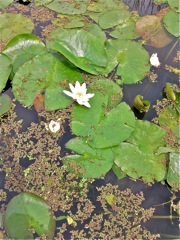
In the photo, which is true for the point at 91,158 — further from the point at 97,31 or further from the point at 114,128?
the point at 97,31

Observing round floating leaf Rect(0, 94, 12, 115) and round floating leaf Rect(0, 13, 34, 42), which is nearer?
round floating leaf Rect(0, 94, 12, 115)

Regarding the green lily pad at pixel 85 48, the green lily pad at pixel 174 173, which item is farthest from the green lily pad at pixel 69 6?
the green lily pad at pixel 174 173

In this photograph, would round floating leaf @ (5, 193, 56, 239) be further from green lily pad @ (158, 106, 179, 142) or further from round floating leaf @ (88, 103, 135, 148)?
green lily pad @ (158, 106, 179, 142)

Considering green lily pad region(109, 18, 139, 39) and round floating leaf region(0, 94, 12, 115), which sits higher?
green lily pad region(109, 18, 139, 39)

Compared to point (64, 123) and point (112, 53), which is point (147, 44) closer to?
point (112, 53)

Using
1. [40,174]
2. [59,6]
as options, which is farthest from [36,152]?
[59,6]

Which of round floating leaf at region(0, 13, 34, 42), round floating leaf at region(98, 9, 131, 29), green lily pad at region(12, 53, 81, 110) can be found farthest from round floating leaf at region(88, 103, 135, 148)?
round floating leaf at region(0, 13, 34, 42)
